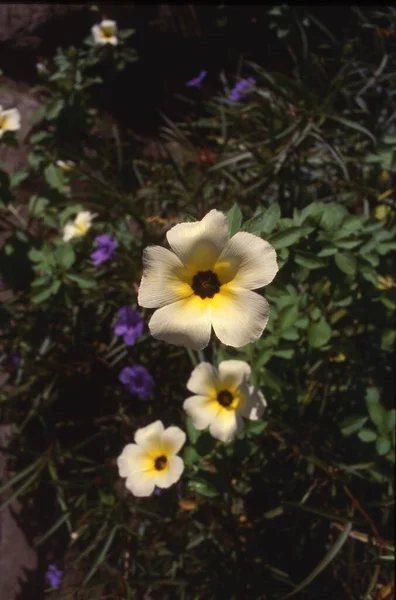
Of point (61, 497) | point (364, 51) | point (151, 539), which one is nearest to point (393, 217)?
point (364, 51)

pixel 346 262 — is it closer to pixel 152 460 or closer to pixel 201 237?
pixel 201 237

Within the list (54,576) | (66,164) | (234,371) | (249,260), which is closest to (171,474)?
(234,371)

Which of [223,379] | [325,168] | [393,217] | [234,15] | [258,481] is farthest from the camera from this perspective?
[234,15]

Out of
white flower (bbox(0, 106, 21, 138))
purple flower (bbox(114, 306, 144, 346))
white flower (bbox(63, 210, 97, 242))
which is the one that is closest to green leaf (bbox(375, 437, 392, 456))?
purple flower (bbox(114, 306, 144, 346))

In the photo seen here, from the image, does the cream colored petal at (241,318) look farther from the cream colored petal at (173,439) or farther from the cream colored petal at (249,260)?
the cream colored petal at (173,439)

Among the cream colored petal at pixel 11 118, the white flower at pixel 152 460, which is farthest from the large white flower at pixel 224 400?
the cream colored petal at pixel 11 118

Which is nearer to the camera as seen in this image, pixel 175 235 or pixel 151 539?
pixel 175 235

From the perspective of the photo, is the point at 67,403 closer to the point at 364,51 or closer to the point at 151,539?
the point at 151,539
